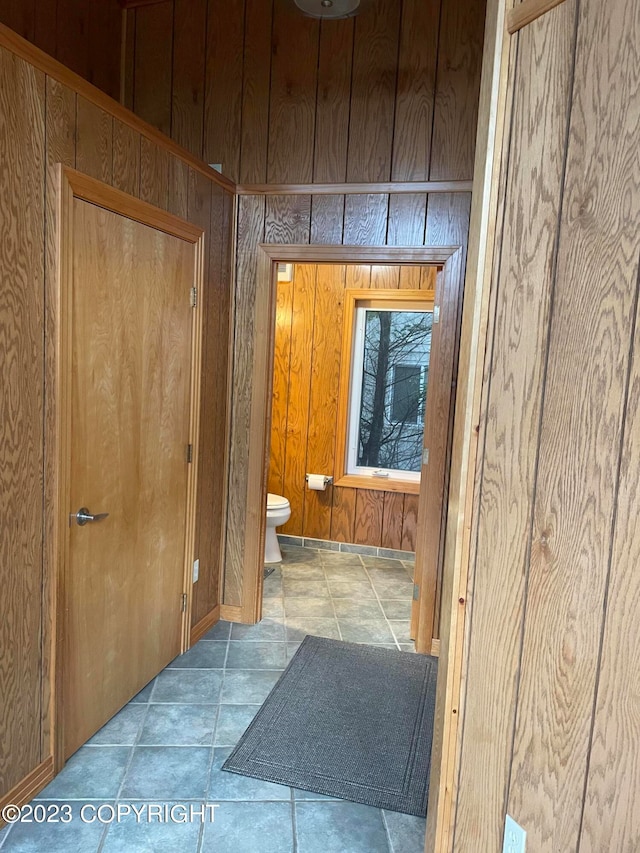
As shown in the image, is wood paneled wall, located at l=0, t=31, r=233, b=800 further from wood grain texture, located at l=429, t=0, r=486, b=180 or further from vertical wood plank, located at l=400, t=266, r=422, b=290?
vertical wood plank, located at l=400, t=266, r=422, b=290

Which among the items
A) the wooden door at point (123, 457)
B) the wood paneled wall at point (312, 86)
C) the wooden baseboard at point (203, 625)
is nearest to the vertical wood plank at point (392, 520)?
the wooden baseboard at point (203, 625)

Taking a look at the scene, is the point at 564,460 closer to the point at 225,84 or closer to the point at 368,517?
the point at 225,84

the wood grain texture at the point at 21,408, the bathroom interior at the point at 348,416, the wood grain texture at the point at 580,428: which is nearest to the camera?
the wood grain texture at the point at 580,428

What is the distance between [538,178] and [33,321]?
1436 mm

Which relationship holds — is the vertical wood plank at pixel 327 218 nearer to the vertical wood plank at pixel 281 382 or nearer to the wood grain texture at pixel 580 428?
the vertical wood plank at pixel 281 382

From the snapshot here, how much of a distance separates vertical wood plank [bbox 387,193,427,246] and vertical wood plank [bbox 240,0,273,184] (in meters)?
0.71

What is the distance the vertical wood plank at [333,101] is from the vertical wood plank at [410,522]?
2430 millimetres

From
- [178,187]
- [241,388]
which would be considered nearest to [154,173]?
[178,187]

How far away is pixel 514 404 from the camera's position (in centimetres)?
126

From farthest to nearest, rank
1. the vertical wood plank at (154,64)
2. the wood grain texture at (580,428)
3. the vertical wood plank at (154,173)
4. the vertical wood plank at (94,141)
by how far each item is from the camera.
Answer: the vertical wood plank at (154,64)
the vertical wood plank at (154,173)
the vertical wood plank at (94,141)
the wood grain texture at (580,428)

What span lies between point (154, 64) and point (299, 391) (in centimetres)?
236

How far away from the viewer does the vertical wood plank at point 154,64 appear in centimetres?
302

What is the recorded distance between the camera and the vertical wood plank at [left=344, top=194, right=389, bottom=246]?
2844 mm

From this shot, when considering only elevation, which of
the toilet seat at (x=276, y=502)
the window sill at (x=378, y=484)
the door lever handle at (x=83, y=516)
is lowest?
the toilet seat at (x=276, y=502)
